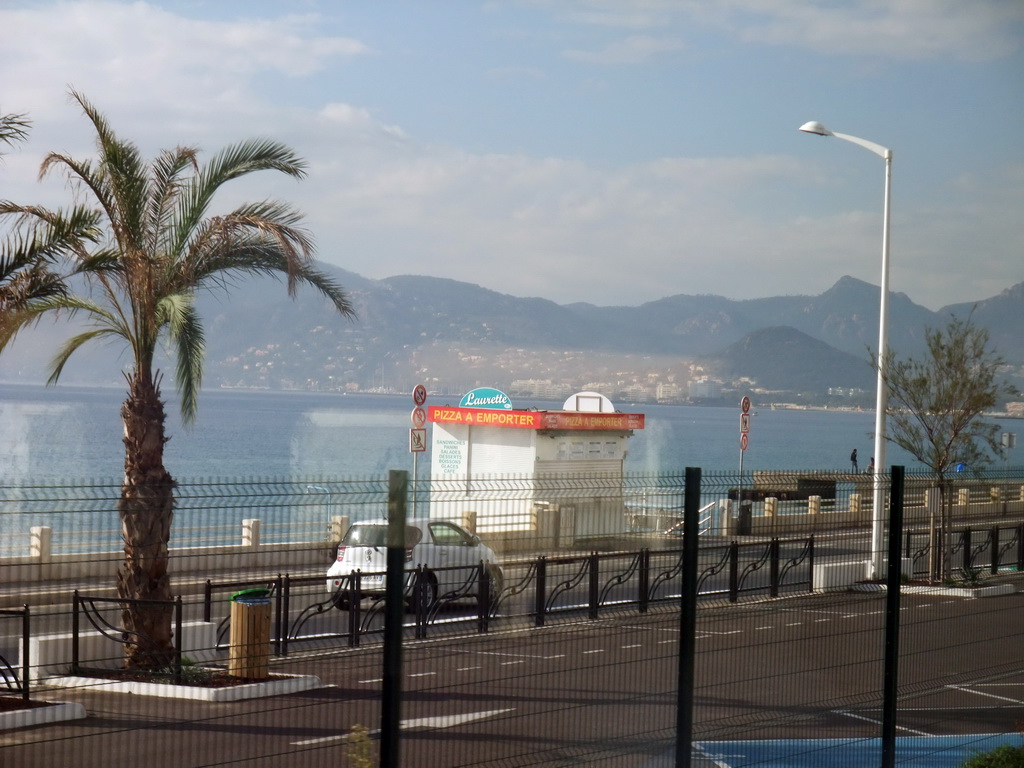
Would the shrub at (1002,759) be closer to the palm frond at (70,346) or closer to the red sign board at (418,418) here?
the palm frond at (70,346)

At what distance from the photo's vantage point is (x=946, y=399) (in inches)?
805

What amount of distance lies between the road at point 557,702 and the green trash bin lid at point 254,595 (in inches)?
14.9

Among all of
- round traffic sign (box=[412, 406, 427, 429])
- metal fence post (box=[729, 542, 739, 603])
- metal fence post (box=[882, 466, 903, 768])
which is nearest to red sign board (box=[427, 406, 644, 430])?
round traffic sign (box=[412, 406, 427, 429])

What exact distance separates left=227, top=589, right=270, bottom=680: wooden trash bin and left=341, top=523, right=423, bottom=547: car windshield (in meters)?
0.56

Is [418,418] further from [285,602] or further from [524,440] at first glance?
[285,602]

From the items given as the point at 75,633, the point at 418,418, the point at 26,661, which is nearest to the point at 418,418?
the point at 418,418

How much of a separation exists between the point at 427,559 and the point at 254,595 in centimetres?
102

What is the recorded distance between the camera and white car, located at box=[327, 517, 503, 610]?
582 cm

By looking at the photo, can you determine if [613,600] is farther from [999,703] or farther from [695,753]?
[999,703]

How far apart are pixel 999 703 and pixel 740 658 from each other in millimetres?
4150

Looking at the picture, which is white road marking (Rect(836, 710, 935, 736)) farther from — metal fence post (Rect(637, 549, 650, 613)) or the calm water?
the calm water

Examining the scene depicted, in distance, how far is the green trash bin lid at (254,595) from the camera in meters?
6.00

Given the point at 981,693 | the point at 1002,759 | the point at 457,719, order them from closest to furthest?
the point at 1002,759, the point at 457,719, the point at 981,693

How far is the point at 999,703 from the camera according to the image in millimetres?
10742
